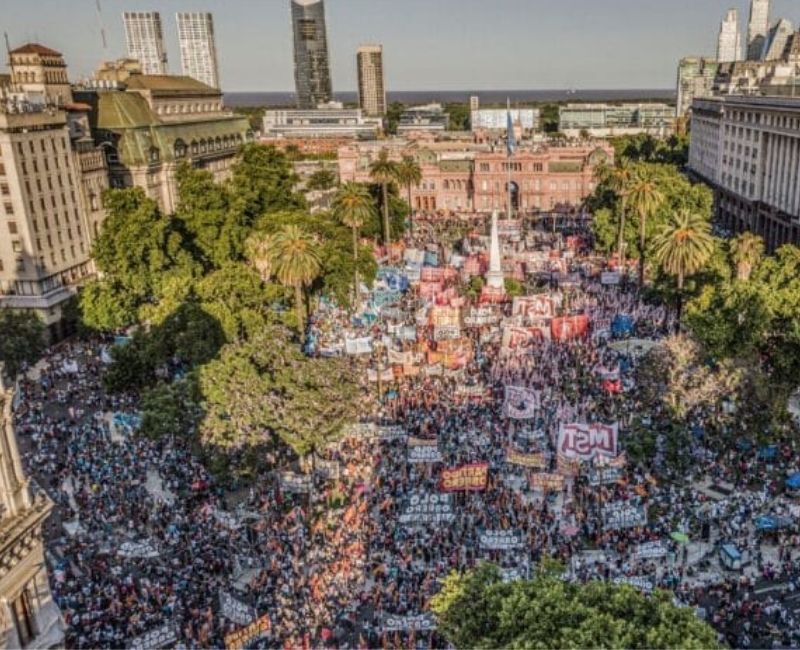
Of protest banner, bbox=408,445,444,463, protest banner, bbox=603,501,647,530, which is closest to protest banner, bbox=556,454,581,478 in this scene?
protest banner, bbox=603,501,647,530

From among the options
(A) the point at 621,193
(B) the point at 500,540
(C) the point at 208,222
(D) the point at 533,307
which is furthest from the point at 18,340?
(A) the point at 621,193

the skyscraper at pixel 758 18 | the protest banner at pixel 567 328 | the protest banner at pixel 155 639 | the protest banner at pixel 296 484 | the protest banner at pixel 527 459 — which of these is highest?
the skyscraper at pixel 758 18

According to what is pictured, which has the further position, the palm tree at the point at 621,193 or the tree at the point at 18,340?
the palm tree at the point at 621,193

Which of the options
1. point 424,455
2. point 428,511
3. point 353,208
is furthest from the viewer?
point 353,208

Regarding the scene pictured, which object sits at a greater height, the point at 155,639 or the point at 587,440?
the point at 587,440

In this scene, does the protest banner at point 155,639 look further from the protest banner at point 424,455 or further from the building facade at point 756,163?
the building facade at point 756,163

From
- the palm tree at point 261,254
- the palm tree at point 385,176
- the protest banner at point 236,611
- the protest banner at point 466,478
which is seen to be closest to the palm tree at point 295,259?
the palm tree at point 261,254

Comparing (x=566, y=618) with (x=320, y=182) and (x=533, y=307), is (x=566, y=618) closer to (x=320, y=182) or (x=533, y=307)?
→ (x=533, y=307)
